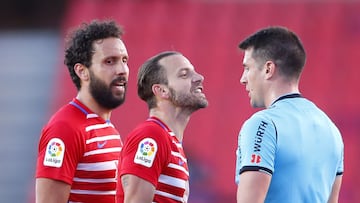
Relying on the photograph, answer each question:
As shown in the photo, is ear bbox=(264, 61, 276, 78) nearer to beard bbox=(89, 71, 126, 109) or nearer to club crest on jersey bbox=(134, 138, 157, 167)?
club crest on jersey bbox=(134, 138, 157, 167)

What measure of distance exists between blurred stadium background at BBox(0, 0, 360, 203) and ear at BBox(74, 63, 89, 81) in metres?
3.15

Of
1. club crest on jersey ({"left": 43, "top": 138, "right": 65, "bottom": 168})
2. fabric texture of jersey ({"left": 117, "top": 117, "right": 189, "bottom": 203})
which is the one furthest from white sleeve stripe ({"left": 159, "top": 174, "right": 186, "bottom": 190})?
club crest on jersey ({"left": 43, "top": 138, "right": 65, "bottom": 168})

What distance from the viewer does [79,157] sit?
4.10 m

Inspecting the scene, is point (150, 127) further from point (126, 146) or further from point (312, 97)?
point (312, 97)

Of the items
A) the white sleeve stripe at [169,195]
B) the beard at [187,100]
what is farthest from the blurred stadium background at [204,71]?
the white sleeve stripe at [169,195]

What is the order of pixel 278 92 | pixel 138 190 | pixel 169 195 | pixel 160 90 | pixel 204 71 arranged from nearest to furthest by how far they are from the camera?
1. pixel 278 92
2. pixel 138 190
3. pixel 169 195
4. pixel 160 90
5. pixel 204 71

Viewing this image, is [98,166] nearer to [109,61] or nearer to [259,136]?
[109,61]

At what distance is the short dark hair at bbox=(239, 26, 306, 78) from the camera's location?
12.1 feet

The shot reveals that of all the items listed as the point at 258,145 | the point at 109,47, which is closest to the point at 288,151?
the point at 258,145

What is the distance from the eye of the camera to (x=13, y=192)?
9.00 metres

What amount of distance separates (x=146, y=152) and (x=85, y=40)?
77 cm

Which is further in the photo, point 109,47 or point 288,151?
point 109,47

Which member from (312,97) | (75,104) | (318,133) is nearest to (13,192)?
(312,97)

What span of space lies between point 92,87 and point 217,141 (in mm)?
3898
